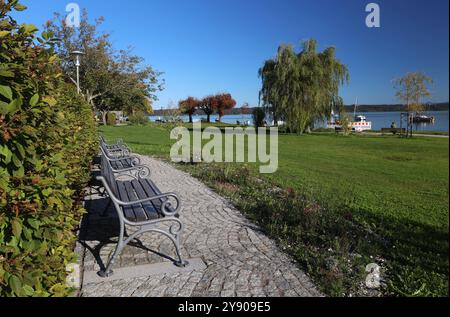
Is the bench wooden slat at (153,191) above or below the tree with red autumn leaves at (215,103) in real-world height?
below

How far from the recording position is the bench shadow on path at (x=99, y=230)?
425 centimetres

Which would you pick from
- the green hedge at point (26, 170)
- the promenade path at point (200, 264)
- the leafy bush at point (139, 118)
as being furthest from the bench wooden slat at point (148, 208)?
the leafy bush at point (139, 118)

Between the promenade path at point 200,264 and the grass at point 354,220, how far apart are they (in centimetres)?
28

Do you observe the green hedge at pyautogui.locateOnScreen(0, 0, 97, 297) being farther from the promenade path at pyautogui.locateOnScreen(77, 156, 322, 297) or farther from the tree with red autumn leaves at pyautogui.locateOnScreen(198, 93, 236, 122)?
the tree with red autumn leaves at pyautogui.locateOnScreen(198, 93, 236, 122)

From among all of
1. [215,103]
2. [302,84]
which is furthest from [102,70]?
[215,103]

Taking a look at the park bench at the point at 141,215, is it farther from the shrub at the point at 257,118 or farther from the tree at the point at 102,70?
the shrub at the point at 257,118

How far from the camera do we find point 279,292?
3.27m

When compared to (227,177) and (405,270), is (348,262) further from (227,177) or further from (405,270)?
(227,177)

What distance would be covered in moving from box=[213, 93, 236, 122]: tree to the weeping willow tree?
4798 centimetres

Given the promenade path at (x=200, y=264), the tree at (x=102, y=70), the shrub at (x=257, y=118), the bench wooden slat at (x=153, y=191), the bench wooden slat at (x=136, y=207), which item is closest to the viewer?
the promenade path at (x=200, y=264)

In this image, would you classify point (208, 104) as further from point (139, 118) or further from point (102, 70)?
point (102, 70)

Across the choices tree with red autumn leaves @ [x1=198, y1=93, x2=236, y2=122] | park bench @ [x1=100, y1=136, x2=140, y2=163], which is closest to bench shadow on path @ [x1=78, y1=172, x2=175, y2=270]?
park bench @ [x1=100, y1=136, x2=140, y2=163]

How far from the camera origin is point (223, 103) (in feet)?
264

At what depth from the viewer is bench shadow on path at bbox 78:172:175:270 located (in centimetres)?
425
